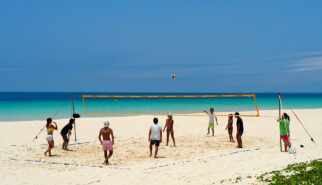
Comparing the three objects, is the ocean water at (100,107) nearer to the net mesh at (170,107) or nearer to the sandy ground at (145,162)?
the net mesh at (170,107)

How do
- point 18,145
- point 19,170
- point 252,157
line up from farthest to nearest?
point 18,145, point 252,157, point 19,170

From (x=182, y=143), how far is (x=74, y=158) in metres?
4.88

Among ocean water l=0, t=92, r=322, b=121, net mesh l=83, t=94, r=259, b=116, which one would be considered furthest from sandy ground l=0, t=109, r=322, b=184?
ocean water l=0, t=92, r=322, b=121

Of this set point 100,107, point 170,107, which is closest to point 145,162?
point 170,107

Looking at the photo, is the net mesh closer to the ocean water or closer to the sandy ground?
the ocean water

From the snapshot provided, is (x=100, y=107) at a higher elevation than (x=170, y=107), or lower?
higher

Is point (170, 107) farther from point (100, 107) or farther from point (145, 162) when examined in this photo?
point (145, 162)

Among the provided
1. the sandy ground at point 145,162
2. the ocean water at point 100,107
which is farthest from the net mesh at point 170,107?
the sandy ground at point 145,162

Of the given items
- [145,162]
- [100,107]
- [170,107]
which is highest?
[100,107]

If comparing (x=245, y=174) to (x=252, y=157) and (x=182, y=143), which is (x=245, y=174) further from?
(x=182, y=143)

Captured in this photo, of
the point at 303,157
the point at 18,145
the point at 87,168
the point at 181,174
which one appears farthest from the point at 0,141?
the point at 303,157

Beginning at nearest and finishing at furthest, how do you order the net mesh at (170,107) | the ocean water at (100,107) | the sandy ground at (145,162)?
the sandy ground at (145,162), the net mesh at (170,107), the ocean water at (100,107)

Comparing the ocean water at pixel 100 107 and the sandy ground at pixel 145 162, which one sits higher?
the ocean water at pixel 100 107

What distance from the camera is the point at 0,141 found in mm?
14867
